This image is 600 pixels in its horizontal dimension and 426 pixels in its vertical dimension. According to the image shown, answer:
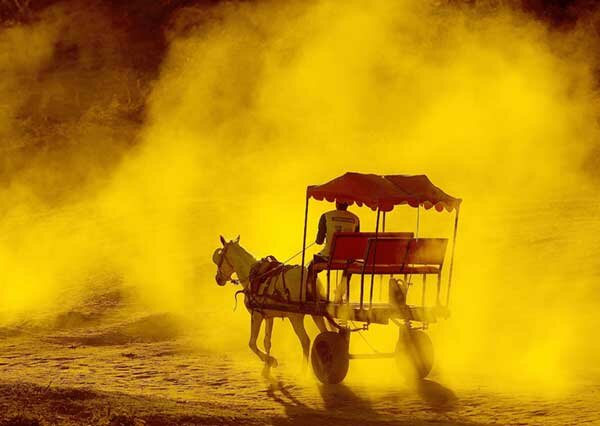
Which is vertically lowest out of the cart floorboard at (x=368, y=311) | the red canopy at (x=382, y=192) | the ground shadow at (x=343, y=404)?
the ground shadow at (x=343, y=404)

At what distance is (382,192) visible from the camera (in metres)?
14.4

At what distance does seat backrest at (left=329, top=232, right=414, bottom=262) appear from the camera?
14336mm

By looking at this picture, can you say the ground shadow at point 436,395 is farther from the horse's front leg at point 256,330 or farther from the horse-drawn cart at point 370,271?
the horse's front leg at point 256,330

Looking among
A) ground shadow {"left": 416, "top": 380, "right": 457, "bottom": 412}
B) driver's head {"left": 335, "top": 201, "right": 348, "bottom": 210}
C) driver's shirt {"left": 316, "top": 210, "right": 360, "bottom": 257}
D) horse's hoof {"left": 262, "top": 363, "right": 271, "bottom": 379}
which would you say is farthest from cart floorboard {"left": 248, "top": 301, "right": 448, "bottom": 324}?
driver's head {"left": 335, "top": 201, "right": 348, "bottom": 210}

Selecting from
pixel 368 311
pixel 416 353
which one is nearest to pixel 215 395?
pixel 368 311

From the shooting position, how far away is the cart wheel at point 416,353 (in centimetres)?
1523

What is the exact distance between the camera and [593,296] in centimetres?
2181

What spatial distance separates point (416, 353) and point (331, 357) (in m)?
1.30

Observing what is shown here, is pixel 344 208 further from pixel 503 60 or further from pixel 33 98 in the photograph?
pixel 33 98

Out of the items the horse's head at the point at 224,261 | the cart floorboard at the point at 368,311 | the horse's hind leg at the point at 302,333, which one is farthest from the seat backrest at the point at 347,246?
the horse's head at the point at 224,261

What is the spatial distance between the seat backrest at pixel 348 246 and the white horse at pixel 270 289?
805mm

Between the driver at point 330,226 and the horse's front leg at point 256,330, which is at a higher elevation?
the driver at point 330,226

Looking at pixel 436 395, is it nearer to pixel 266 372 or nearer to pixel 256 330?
pixel 266 372

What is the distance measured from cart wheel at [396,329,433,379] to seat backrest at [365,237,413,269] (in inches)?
45.8
